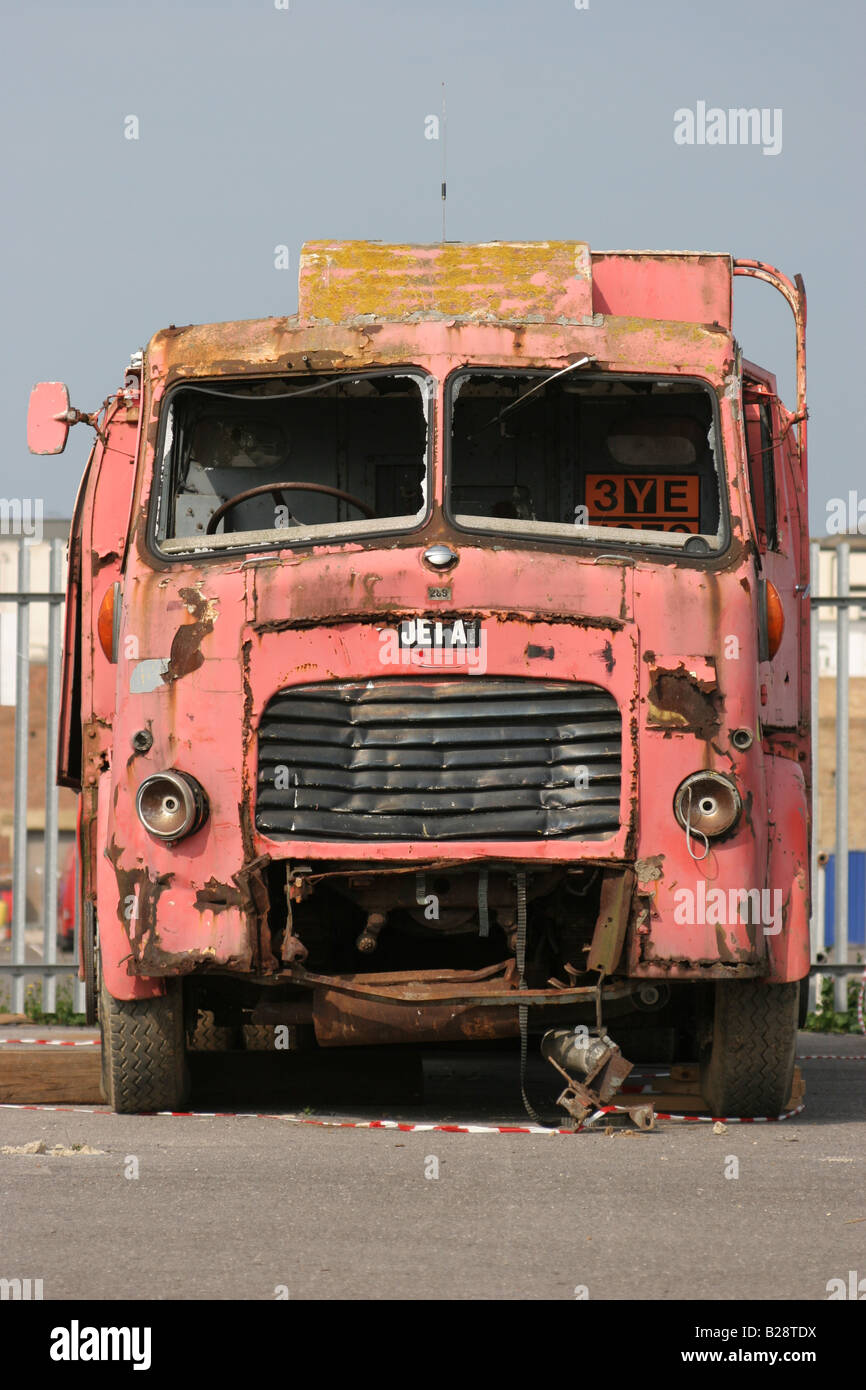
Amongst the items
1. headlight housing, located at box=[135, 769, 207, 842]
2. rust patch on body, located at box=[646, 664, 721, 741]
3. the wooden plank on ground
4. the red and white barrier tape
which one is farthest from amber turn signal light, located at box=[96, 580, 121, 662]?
rust patch on body, located at box=[646, 664, 721, 741]

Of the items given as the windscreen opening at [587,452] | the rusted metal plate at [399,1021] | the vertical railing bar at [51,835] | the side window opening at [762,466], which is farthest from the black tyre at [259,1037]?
the vertical railing bar at [51,835]

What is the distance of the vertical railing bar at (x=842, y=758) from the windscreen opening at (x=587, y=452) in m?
6.03

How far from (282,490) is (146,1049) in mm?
2363

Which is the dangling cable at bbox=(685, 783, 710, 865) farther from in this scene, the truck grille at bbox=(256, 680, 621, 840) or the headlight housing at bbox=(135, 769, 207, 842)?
the headlight housing at bbox=(135, 769, 207, 842)

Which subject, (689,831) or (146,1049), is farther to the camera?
(146,1049)

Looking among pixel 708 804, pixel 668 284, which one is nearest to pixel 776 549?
pixel 668 284

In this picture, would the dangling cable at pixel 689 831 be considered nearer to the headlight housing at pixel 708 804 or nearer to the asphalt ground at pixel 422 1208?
the headlight housing at pixel 708 804

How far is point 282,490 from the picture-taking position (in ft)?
27.1

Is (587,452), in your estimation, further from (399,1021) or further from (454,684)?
(399,1021)

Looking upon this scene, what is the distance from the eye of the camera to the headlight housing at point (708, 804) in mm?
7547

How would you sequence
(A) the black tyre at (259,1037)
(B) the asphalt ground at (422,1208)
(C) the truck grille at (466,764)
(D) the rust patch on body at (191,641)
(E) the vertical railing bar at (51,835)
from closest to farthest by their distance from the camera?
(B) the asphalt ground at (422,1208)
(C) the truck grille at (466,764)
(D) the rust patch on body at (191,641)
(A) the black tyre at (259,1037)
(E) the vertical railing bar at (51,835)

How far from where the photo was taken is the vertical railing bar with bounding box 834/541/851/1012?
1433cm

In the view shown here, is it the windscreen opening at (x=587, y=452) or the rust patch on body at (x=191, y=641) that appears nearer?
the rust patch on body at (x=191, y=641)

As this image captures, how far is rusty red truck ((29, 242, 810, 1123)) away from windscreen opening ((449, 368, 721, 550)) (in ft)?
0.05
